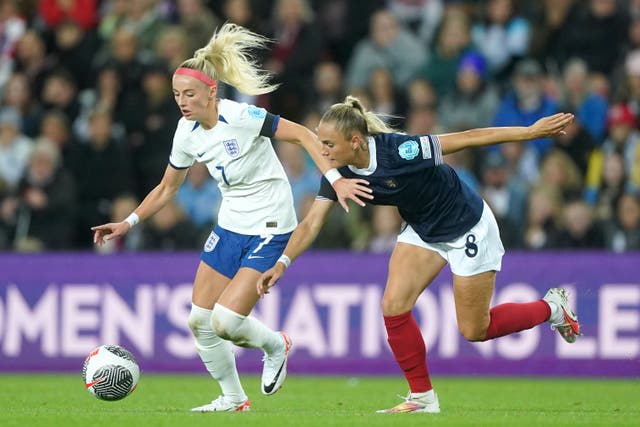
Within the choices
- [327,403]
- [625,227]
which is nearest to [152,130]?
[625,227]

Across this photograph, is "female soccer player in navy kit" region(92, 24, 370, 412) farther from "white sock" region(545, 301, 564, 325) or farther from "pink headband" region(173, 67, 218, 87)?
"white sock" region(545, 301, 564, 325)

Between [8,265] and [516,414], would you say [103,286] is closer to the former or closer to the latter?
[8,265]

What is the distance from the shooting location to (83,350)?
47.0 feet

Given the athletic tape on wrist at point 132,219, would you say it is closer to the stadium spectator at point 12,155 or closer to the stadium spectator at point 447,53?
the stadium spectator at point 12,155

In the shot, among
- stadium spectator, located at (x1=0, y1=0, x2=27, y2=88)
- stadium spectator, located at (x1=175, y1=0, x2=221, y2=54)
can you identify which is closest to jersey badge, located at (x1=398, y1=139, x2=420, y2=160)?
stadium spectator, located at (x1=175, y1=0, x2=221, y2=54)

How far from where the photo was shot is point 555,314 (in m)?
10.0

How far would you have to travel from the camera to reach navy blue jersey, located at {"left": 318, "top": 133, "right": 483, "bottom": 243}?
904cm

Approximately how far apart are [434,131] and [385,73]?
1205 millimetres

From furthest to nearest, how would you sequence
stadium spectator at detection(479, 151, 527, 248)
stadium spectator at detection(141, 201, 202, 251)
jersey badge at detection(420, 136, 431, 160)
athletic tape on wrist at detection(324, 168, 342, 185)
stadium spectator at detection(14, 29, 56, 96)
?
1. stadium spectator at detection(14, 29, 56, 96)
2. stadium spectator at detection(141, 201, 202, 251)
3. stadium spectator at detection(479, 151, 527, 248)
4. jersey badge at detection(420, 136, 431, 160)
5. athletic tape on wrist at detection(324, 168, 342, 185)

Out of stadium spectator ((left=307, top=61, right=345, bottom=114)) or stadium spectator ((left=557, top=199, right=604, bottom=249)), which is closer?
stadium spectator ((left=557, top=199, right=604, bottom=249))

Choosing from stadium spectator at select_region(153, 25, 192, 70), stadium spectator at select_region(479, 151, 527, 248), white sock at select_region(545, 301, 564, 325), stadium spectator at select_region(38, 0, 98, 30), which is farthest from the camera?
stadium spectator at select_region(38, 0, 98, 30)

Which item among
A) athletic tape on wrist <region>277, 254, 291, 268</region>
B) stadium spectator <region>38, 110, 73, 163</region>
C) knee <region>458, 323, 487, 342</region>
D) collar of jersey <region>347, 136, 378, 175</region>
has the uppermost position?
stadium spectator <region>38, 110, 73, 163</region>

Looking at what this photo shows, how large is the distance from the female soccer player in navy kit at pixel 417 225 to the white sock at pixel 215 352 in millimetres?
959

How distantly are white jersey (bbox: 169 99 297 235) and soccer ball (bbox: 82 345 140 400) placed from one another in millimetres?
1240
